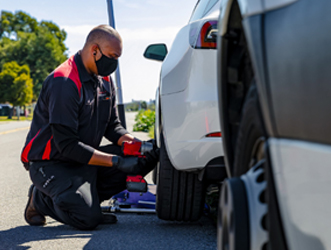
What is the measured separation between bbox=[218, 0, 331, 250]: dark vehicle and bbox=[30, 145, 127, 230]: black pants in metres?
2.02

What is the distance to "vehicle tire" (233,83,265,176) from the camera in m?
1.16

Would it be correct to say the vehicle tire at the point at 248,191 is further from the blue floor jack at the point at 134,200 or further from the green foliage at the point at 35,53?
the green foliage at the point at 35,53

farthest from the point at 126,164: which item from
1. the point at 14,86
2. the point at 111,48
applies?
the point at 14,86

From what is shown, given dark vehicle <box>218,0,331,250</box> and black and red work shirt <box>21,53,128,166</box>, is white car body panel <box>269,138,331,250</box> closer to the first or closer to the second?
dark vehicle <box>218,0,331,250</box>

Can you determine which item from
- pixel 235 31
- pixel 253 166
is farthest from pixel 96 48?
pixel 253 166

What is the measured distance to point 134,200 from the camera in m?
3.68

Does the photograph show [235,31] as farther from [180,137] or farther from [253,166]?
[180,137]

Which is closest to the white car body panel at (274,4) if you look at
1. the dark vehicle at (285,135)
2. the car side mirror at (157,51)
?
the dark vehicle at (285,135)

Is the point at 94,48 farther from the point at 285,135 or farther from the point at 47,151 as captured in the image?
the point at 285,135

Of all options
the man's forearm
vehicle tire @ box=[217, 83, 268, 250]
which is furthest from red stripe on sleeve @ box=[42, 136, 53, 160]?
vehicle tire @ box=[217, 83, 268, 250]

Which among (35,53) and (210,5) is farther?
(35,53)

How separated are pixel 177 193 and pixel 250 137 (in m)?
1.70

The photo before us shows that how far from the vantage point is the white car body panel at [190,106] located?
2.36 m

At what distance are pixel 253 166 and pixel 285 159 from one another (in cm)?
26
